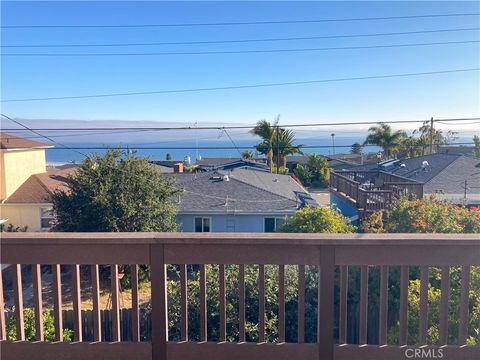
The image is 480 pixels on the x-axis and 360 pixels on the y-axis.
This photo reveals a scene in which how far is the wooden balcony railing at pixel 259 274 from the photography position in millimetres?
1978

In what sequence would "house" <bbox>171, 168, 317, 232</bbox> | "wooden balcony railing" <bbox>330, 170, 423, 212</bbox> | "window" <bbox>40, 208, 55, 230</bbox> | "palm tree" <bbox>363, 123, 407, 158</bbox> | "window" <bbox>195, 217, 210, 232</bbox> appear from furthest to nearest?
"palm tree" <bbox>363, 123, 407, 158</bbox> < "window" <bbox>40, 208, 55, 230</bbox> < "window" <bbox>195, 217, 210, 232</bbox> < "house" <bbox>171, 168, 317, 232</bbox> < "wooden balcony railing" <bbox>330, 170, 423, 212</bbox>

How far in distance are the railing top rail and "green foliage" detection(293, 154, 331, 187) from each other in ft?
90.9

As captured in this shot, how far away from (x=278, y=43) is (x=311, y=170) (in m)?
18.8

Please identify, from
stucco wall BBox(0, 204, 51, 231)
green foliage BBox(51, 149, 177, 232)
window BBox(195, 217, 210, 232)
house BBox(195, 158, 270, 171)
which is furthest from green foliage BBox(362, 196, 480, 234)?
house BBox(195, 158, 270, 171)

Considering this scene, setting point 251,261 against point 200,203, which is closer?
point 251,261

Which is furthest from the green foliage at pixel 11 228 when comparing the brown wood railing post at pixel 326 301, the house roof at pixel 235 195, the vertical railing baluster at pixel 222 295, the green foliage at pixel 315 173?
the green foliage at pixel 315 173

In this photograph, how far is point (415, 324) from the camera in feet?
10.6

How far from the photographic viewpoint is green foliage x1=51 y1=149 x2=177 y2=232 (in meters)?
12.2

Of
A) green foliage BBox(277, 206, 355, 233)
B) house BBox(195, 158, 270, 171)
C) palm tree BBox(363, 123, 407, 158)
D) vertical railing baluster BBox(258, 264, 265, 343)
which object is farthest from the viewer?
palm tree BBox(363, 123, 407, 158)

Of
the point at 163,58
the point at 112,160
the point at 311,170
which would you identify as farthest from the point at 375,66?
the point at 311,170

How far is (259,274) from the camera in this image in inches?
80.7

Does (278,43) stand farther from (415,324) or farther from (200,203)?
(415,324)

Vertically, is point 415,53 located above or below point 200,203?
above

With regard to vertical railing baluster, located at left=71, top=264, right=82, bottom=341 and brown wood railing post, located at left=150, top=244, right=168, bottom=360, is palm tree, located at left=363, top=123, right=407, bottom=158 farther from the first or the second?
vertical railing baluster, located at left=71, top=264, right=82, bottom=341
